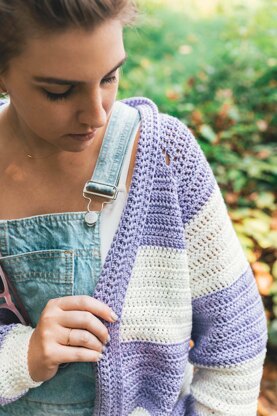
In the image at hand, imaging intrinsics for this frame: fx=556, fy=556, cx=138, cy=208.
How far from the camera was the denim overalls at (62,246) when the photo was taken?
1194 millimetres

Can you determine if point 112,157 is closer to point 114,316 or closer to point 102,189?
point 102,189

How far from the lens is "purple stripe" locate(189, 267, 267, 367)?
129cm

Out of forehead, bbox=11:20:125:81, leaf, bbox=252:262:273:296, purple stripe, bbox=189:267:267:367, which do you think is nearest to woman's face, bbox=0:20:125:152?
forehead, bbox=11:20:125:81

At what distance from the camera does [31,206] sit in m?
1.24

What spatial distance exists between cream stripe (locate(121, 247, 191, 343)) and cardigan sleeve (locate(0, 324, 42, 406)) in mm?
220

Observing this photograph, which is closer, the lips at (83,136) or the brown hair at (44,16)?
the brown hair at (44,16)

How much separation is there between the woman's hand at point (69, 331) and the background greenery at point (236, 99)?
107 cm

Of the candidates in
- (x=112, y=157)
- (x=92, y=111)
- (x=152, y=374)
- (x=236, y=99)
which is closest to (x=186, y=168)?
(x=112, y=157)

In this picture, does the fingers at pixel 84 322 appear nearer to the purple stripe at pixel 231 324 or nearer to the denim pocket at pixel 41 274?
the denim pocket at pixel 41 274

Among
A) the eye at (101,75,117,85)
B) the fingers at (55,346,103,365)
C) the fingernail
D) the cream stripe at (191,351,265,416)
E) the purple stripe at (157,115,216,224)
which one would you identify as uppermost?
the eye at (101,75,117,85)

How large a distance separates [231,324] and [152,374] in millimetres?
224

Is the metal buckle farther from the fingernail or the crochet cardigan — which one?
the fingernail

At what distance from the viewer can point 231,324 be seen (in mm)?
1296

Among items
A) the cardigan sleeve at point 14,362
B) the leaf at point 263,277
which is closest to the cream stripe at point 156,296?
the cardigan sleeve at point 14,362
